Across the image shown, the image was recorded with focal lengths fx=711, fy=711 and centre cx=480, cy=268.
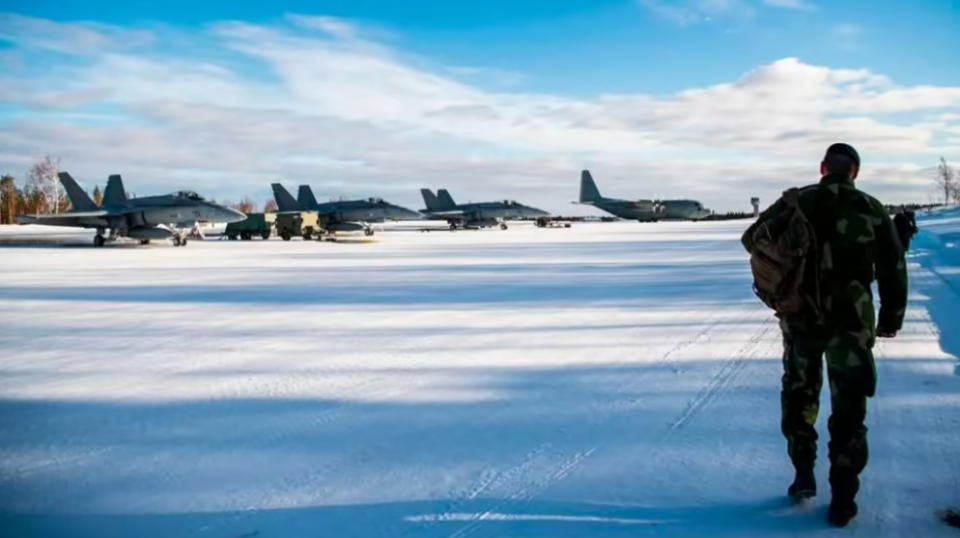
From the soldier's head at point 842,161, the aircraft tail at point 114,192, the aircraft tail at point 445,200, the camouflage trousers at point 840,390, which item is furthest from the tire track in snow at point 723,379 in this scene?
the aircraft tail at point 445,200

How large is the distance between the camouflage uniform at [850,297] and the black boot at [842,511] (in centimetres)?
4

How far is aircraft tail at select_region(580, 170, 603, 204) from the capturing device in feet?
293

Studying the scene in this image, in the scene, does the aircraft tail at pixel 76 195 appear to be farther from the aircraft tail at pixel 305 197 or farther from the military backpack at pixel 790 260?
the military backpack at pixel 790 260

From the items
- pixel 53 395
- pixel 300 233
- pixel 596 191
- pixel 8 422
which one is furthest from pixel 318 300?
pixel 596 191

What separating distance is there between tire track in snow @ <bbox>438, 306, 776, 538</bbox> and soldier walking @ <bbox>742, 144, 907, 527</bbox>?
4.14 ft

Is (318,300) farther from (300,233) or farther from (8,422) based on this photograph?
(300,233)

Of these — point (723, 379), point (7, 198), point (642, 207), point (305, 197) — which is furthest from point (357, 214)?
point (7, 198)

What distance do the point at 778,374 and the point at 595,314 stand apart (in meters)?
3.93

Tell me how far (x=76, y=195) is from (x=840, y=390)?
38511mm

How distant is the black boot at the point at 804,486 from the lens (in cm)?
365

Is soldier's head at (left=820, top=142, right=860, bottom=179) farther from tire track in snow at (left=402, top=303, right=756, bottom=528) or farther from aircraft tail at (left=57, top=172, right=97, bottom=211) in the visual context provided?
aircraft tail at (left=57, top=172, right=97, bottom=211)

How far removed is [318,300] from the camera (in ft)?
39.8

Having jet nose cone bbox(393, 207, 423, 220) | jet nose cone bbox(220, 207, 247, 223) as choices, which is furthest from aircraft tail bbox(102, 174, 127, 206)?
jet nose cone bbox(393, 207, 423, 220)

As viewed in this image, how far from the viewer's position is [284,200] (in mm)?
49938
